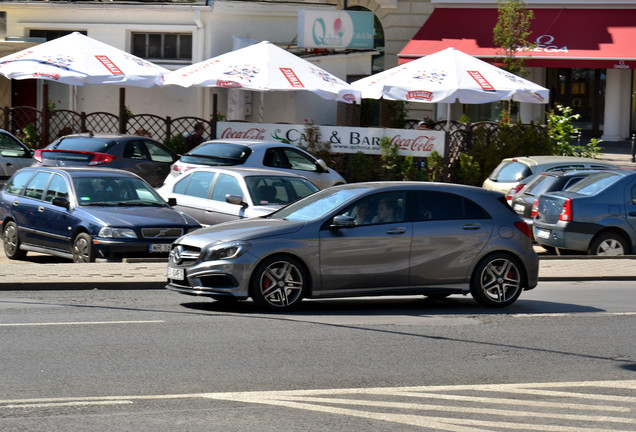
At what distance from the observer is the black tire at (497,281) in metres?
13.0

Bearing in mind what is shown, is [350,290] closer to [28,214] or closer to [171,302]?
[171,302]

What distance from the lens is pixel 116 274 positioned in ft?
48.1

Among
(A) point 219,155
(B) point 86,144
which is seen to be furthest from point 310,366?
(B) point 86,144

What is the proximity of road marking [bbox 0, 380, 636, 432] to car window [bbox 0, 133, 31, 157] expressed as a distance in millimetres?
18017

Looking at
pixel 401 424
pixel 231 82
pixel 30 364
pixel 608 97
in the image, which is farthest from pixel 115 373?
pixel 608 97

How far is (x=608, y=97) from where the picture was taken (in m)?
36.9

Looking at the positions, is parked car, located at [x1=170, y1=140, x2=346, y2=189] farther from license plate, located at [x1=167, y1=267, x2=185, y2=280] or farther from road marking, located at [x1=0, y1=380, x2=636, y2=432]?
road marking, located at [x1=0, y1=380, x2=636, y2=432]

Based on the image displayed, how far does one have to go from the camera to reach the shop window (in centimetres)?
3438

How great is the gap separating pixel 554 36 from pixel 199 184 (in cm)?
2010

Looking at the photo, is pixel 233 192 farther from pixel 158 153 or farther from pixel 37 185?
pixel 158 153

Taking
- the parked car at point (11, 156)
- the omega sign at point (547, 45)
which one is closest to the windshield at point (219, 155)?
the parked car at point (11, 156)

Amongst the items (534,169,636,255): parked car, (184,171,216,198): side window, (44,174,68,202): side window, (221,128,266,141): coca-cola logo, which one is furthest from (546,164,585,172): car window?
(44,174,68,202): side window

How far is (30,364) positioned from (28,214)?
881 cm

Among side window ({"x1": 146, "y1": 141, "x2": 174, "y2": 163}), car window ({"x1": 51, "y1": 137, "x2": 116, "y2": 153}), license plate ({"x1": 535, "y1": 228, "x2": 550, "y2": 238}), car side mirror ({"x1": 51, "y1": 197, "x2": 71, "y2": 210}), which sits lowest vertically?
license plate ({"x1": 535, "y1": 228, "x2": 550, "y2": 238})
